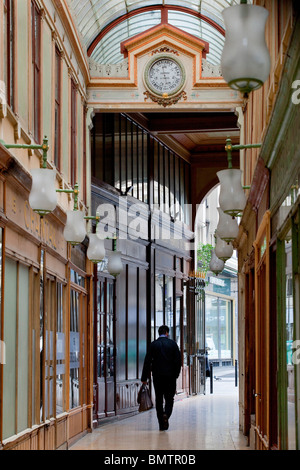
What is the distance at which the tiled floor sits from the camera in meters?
12.8

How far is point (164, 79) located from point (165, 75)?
6cm

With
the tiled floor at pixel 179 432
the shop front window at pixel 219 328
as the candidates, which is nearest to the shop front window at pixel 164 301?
the tiled floor at pixel 179 432

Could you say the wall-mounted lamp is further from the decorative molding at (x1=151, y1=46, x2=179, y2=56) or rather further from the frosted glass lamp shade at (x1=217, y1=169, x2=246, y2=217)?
the decorative molding at (x1=151, y1=46, x2=179, y2=56)


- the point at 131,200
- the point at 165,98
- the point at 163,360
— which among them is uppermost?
the point at 165,98

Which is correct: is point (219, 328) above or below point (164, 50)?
below

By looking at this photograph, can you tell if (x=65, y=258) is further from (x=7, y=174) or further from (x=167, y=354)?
(x=7, y=174)

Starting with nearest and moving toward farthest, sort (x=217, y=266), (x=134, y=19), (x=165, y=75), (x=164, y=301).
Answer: (x=165, y=75) → (x=134, y=19) → (x=217, y=266) → (x=164, y=301)

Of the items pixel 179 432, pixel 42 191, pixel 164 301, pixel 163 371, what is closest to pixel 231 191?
pixel 42 191

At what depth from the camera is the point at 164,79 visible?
48.2 feet

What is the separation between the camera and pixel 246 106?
14.5 meters

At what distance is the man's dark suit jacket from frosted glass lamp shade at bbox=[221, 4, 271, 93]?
387 inches

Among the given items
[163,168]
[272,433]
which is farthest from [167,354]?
[163,168]

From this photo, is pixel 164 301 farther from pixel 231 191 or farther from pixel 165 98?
pixel 231 191

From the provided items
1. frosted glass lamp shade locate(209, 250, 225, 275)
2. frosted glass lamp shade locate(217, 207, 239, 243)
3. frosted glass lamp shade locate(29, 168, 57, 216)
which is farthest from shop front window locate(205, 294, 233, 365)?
frosted glass lamp shade locate(29, 168, 57, 216)
